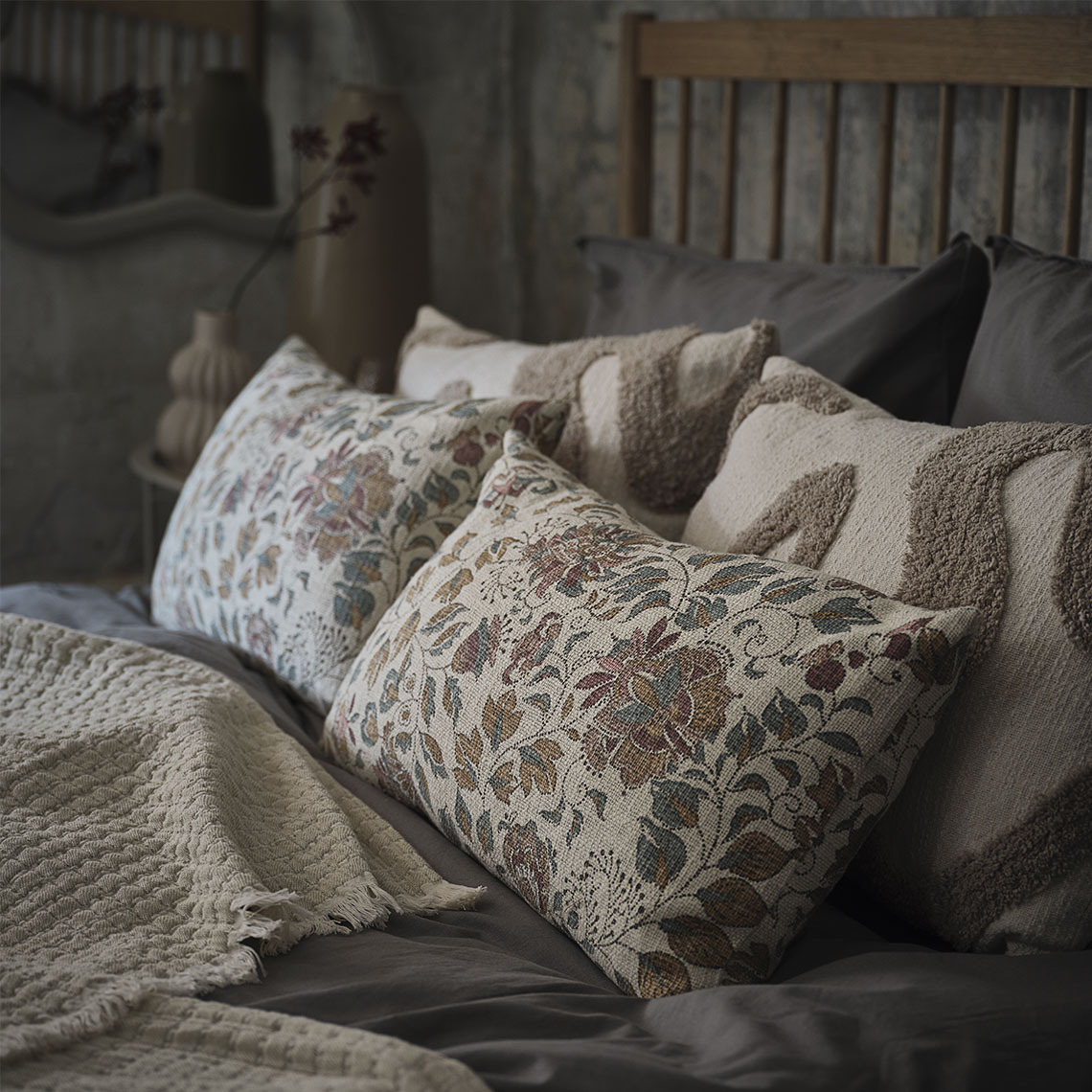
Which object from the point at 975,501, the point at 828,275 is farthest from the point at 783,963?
the point at 828,275

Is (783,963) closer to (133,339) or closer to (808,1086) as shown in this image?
(808,1086)

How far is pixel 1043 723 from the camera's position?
750 millimetres

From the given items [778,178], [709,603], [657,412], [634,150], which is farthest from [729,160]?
[709,603]

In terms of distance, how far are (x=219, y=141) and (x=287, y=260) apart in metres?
0.28

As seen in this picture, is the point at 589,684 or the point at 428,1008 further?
the point at 589,684

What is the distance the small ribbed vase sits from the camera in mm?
2070

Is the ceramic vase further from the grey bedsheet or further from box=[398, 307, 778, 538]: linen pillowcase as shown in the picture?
the grey bedsheet

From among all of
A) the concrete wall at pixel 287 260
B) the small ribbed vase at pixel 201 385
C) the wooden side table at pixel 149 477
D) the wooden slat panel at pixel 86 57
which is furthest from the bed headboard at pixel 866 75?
the wooden slat panel at pixel 86 57

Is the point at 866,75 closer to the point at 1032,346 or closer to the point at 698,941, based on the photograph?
the point at 1032,346

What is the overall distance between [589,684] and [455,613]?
162 mm

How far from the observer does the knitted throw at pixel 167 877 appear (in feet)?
2.10

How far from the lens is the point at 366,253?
218 cm

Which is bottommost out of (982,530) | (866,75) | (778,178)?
(982,530)

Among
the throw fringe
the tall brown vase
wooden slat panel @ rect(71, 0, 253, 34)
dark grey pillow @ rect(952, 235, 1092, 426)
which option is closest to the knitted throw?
the throw fringe
